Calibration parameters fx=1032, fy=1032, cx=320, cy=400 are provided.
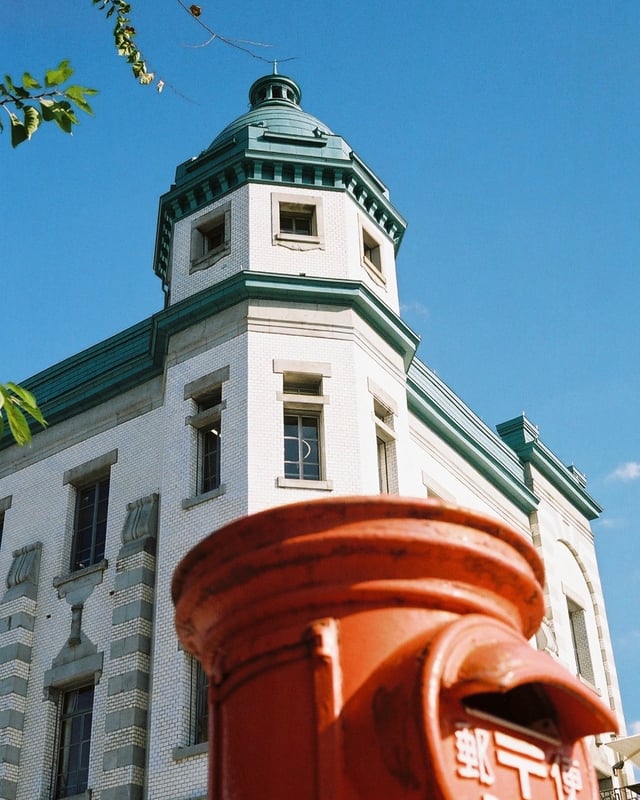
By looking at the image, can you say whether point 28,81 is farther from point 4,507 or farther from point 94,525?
point 4,507

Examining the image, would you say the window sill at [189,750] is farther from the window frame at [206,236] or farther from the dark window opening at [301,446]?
the window frame at [206,236]

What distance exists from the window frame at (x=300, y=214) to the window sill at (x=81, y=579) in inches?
268

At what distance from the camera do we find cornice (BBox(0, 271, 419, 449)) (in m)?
18.6

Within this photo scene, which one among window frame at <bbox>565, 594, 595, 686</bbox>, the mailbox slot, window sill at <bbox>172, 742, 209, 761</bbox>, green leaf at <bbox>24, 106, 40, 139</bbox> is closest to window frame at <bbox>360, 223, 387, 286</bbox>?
window sill at <bbox>172, 742, 209, 761</bbox>

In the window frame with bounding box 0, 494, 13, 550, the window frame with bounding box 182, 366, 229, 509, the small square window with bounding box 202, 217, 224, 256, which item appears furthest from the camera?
the window frame with bounding box 0, 494, 13, 550

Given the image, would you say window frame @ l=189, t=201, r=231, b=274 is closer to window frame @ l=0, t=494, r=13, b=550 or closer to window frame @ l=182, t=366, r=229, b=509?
window frame @ l=182, t=366, r=229, b=509

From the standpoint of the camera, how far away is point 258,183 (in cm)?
2044

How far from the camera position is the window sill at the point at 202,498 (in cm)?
1658

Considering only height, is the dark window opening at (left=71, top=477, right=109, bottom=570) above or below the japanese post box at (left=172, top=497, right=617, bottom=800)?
above

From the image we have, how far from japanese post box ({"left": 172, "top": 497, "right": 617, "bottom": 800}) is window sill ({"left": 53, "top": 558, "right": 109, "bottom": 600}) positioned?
14.6 m

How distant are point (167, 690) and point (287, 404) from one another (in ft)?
16.6

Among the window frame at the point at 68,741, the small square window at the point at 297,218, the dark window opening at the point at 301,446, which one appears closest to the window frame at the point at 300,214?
the small square window at the point at 297,218

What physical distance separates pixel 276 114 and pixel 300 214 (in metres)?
3.44

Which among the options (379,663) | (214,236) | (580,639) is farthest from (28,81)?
(580,639)
